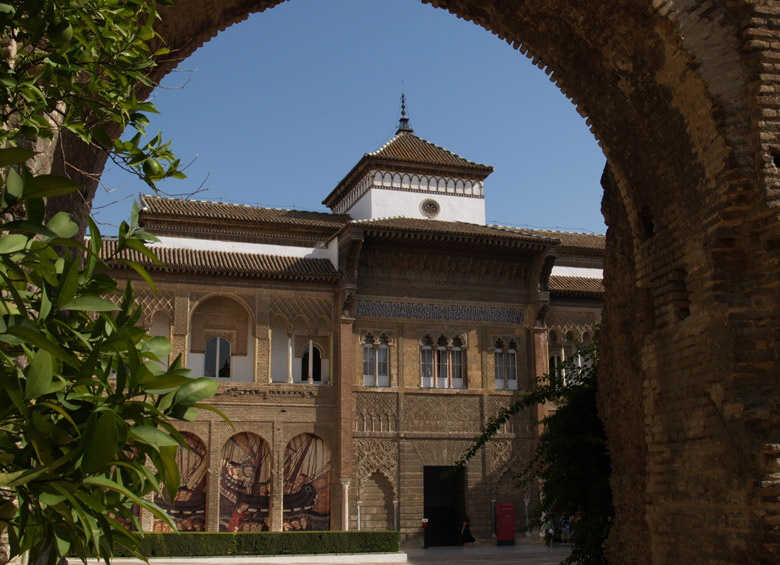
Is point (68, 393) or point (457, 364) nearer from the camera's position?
point (68, 393)

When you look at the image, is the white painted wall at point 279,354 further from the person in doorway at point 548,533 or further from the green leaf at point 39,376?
the green leaf at point 39,376

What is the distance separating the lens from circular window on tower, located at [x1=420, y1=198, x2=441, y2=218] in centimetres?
2750

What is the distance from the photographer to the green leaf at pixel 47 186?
8.33ft

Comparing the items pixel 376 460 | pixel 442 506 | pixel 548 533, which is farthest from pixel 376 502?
pixel 548 533

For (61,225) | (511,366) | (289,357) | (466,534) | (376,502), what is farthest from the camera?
(511,366)

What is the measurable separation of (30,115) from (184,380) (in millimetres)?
1666

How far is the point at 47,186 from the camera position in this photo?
2559 mm

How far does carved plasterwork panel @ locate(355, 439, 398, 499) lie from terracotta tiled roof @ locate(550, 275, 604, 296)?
23.0ft

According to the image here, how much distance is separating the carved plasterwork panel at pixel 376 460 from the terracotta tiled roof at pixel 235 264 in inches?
183

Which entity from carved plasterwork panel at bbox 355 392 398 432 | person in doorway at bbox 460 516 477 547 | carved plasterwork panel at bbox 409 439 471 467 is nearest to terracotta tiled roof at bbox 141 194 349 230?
carved plasterwork panel at bbox 355 392 398 432

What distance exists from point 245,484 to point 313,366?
367 cm

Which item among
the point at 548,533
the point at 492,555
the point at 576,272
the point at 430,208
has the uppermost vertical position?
the point at 430,208

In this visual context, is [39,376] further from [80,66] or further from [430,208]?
[430,208]

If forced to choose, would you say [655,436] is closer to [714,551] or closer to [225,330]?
[714,551]
